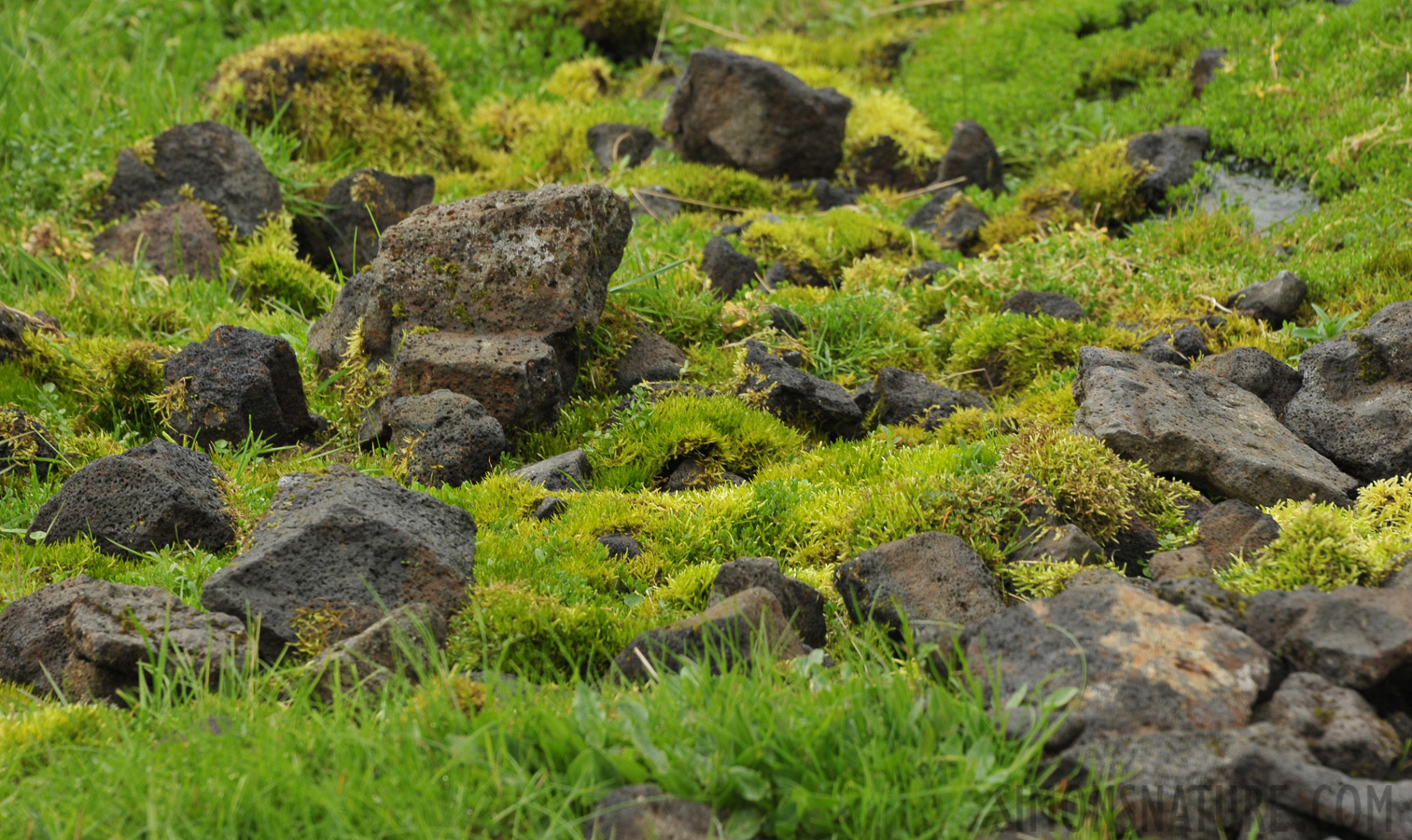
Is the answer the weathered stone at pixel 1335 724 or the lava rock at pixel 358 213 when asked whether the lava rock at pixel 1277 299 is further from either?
the lava rock at pixel 358 213

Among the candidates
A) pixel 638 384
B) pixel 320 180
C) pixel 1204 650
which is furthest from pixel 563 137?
pixel 1204 650

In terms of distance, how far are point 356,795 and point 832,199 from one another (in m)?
8.70

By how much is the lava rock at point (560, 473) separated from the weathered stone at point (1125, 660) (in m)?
2.86

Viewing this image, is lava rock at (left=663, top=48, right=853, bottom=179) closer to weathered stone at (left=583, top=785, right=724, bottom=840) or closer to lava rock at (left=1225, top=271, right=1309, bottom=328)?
lava rock at (left=1225, top=271, right=1309, bottom=328)

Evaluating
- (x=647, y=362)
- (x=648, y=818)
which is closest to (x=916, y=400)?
(x=647, y=362)

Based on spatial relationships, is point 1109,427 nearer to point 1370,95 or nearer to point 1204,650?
point 1204,650

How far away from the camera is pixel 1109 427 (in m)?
5.30

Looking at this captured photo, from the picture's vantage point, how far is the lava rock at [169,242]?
28.9 ft

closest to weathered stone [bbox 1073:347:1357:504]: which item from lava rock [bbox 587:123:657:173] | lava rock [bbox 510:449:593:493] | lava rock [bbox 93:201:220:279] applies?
lava rock [bbox 510:449:593:493]

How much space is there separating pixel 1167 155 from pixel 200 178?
880 cm

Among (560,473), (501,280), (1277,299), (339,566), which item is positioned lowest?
(560,473)

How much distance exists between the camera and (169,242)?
29.2 feet

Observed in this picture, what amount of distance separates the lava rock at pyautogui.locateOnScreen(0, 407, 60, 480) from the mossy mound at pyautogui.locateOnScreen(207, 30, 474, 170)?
18.6ft

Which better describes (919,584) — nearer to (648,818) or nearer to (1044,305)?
(648,818)
